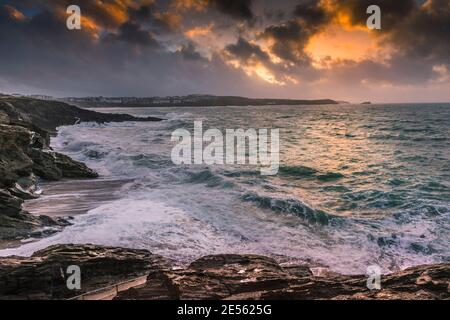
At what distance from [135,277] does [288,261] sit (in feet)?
15.1

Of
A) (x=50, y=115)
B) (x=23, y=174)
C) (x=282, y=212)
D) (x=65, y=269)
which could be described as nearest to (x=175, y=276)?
(x=65, y=269)

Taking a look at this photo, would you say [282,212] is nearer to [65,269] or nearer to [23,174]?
[65,269]

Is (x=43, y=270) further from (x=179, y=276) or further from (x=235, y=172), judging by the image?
(x=235, y=172)

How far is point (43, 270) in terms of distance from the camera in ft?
26.3

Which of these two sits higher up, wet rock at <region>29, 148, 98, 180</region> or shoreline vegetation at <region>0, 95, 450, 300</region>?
wet rock at <region>29, 148, 98, 180</region>

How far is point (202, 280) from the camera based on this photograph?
299 inches

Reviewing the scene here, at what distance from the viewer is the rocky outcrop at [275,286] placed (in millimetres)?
6695

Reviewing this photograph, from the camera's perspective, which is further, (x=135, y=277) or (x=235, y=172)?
(x=235, y=172)

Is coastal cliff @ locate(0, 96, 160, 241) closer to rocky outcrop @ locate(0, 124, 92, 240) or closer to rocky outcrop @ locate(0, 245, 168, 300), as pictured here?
rocky outcrop @ locate(0, 124, 92, 240)

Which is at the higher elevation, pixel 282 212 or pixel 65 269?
Answer: pixel 65 269

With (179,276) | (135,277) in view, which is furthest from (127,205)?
(179,276)

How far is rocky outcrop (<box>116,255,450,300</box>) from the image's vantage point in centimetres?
669

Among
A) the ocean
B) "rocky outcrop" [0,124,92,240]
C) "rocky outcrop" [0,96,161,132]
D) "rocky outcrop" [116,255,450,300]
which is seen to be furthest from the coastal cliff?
"rocky outcrop" [0,96,161,132]

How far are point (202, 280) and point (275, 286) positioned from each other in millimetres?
1482
